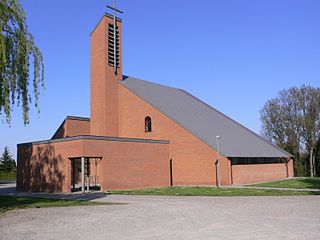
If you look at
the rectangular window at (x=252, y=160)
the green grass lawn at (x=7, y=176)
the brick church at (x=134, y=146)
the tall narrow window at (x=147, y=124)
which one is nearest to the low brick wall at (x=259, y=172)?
the brick church at (x=134, y=146)

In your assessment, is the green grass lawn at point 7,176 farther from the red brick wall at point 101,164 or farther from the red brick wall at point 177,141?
the red brick wall at point 101,164

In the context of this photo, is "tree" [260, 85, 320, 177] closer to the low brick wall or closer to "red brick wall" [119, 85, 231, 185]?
the low brick wall

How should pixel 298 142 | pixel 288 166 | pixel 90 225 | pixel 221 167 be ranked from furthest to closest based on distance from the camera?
pixel 298 142 → pixel 288 166 → pixel 221 167 → pixel 90 225

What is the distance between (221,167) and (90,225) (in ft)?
60.1

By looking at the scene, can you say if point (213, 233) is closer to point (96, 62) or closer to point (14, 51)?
point (14, 51)

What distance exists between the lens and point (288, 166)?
39.5 metres

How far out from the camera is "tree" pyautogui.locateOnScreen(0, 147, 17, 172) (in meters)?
61.1

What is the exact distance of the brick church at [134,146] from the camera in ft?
84.5

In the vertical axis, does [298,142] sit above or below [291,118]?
below

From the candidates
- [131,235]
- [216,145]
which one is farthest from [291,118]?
[131,235]

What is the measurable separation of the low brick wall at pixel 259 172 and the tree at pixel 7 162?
4210 centimetres

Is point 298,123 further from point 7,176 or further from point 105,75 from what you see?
point 7,176

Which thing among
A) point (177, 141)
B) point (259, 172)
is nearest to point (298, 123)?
point (259, 172)

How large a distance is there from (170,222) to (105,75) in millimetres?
23676
